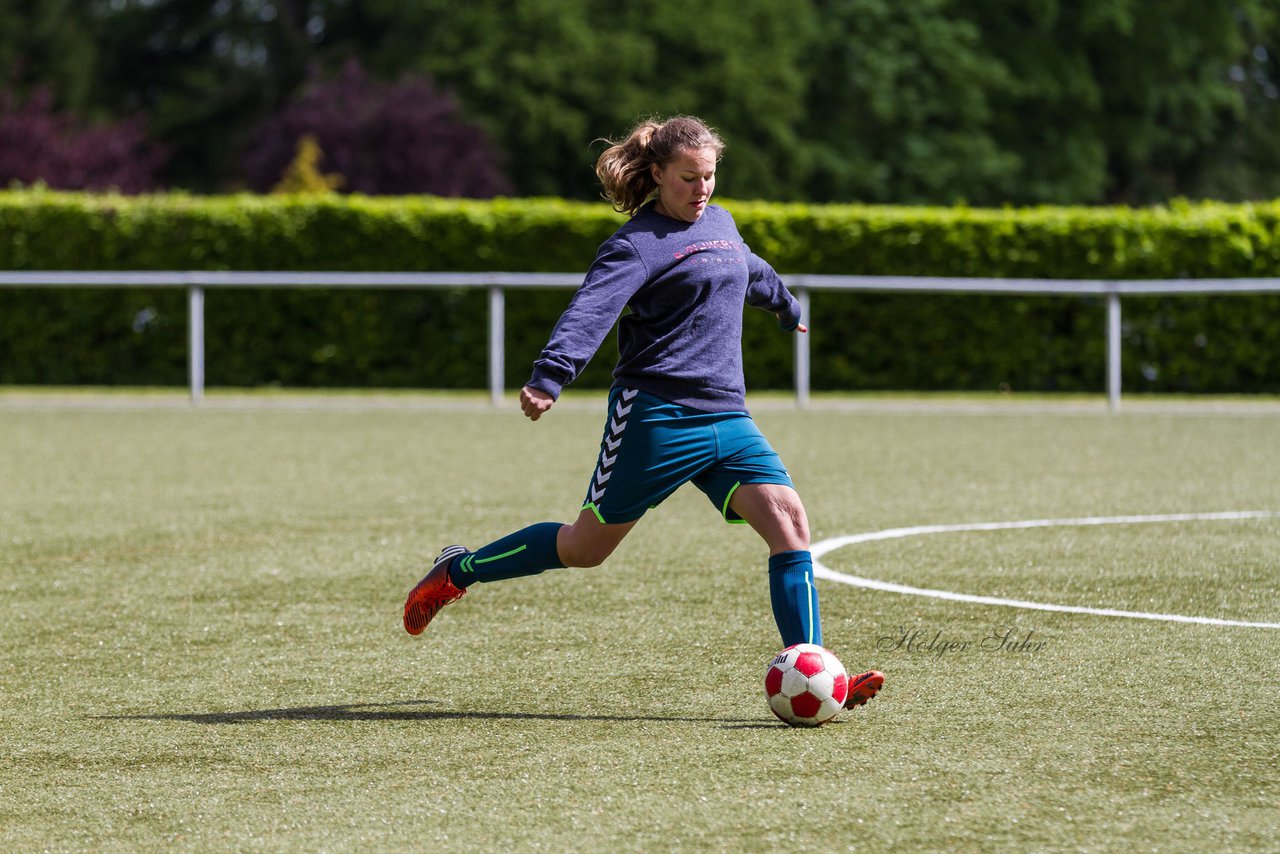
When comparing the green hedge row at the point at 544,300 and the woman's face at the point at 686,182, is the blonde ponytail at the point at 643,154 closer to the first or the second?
the woman's face at the point at 686,182

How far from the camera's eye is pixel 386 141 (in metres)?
38.4

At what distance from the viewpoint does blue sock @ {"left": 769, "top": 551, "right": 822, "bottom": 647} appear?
17.0ft

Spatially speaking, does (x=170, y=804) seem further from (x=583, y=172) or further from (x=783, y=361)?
(x=583, y=172)

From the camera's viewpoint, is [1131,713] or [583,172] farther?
[583,172]

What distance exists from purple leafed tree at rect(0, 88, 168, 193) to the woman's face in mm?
34240

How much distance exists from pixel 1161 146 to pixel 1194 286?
2938 centimetres

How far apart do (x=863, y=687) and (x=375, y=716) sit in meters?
1.34

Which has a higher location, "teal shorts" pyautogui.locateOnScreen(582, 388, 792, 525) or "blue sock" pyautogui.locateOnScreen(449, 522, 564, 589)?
"teal shorts" pyautogui.locateOnScreen(582, 388, 792, 525)

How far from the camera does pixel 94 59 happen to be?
44.0 meters

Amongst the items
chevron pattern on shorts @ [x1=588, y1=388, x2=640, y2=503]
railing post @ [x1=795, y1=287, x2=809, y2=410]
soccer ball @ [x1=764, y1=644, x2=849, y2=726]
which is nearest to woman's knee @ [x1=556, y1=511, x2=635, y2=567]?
chevron pattern on shorts @ [x1=588, y1=388, x2=640, y2=503]

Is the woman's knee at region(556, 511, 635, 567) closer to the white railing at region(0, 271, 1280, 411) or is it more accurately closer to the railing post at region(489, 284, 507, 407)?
the white railing at region(0, 271, 1280, 411)

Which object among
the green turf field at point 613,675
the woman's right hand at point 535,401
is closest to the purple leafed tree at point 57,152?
the green turf field at point 613,675

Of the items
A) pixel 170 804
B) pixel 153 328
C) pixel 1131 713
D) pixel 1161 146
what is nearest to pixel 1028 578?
pixel 1131 713
